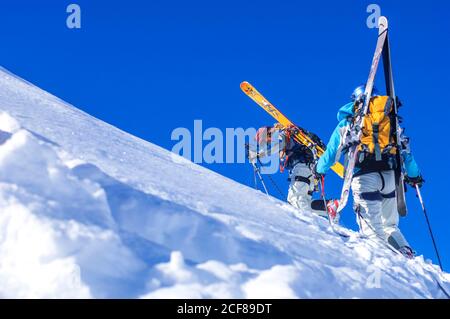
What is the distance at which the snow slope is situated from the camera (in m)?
2.34

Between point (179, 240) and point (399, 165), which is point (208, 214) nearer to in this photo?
point (179, 240)

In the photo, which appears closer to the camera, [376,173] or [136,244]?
[136,244]

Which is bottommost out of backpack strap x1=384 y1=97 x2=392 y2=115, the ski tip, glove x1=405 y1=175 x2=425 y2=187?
glove x1=405 y1=175 x2=425 y2=187

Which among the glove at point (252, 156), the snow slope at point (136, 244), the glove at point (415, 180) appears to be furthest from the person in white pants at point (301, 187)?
the snow slope at point (136, 244)

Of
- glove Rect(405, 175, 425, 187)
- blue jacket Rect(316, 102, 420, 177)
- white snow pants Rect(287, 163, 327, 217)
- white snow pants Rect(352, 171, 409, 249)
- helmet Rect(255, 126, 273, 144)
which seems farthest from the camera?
helmet Rect(255, 126, 273, 144)

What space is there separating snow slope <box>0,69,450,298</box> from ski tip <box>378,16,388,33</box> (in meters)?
5.30

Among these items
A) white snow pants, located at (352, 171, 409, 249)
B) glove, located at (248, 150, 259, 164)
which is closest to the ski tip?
white snow pants, located at (352, 171, 409, 249)

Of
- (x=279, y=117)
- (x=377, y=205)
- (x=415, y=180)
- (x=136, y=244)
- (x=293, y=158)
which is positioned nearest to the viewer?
(x=136, y=244)

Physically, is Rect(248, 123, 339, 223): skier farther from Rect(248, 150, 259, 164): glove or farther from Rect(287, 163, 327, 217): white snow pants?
Rect(248, 150, 259, 164): glove

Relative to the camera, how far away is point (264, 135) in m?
11.8

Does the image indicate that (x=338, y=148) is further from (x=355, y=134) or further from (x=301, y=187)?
(x=301, y=187)

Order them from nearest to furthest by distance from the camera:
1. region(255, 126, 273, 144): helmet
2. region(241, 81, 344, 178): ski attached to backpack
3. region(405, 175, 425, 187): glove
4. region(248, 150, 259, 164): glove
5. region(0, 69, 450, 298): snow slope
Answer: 1. region(0, 69, 450, 298): snow slope
2. region(405, 175, 425, 187): glove
3. region(241, 81, 344, 178): ski attached to backpack
4. region(255, 126, 273, 144): helmet
5. region(248, 150, 259, 164): glove

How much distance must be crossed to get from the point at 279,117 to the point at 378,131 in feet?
31.7

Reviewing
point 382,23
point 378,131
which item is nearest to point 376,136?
point 378,131
